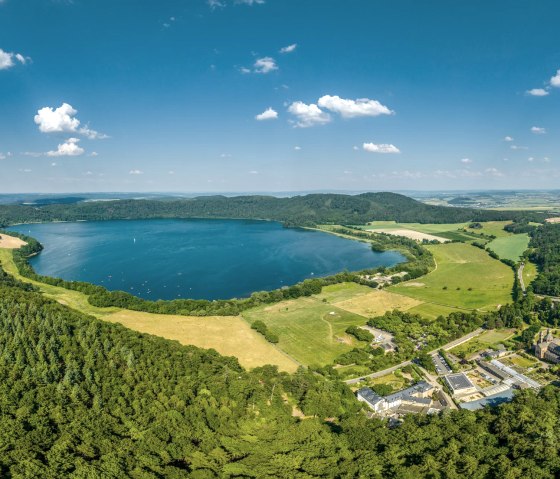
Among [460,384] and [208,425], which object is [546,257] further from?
[208,425]

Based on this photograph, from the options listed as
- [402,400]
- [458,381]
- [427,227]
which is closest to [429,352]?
[458,381]

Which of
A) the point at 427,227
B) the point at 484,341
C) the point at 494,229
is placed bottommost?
the point at 484,341

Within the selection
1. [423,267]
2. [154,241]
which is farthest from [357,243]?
[154,241]

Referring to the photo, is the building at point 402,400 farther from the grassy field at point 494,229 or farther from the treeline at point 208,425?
Answer: the grassy field at point 494,229

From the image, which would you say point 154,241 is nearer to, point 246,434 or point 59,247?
point 59,247

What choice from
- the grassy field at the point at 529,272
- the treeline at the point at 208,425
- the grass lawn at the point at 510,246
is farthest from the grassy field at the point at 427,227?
the treeline at the point at 208,425

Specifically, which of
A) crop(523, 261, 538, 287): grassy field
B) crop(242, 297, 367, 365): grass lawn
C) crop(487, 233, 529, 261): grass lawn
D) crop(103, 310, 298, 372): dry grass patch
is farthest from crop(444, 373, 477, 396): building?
crop(487, 233, 529, 261): grass lawn
